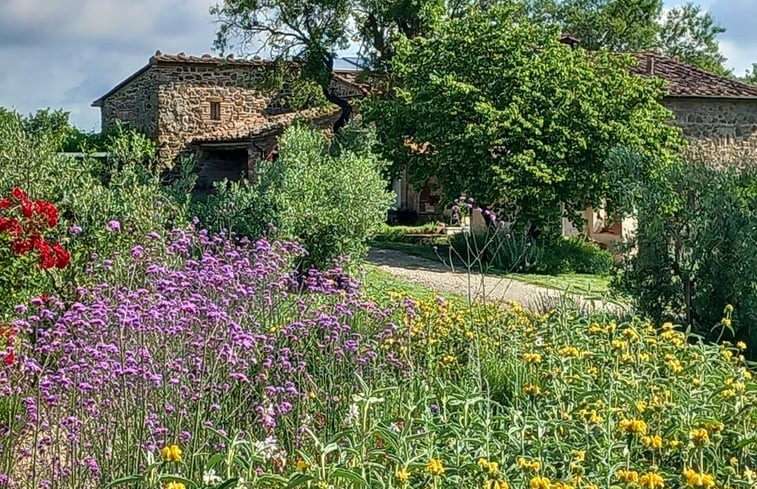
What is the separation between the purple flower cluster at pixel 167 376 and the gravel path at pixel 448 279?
18.0 ft

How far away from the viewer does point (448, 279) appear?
12430 millimetres

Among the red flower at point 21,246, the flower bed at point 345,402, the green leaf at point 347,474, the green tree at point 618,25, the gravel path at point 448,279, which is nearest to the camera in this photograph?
the green leaf at point 347,474

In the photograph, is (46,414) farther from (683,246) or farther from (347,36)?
(347,36)

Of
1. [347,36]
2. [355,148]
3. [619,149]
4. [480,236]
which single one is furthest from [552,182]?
[347,36]

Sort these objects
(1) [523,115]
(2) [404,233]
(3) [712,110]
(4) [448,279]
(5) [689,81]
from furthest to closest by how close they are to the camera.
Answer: (5) [689,81] → (3) [712,110] → (2) [404,233] → (1) [523,115] → (4) [448,279]

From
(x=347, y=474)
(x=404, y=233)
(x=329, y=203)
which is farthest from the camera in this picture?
(x=404, y=233)

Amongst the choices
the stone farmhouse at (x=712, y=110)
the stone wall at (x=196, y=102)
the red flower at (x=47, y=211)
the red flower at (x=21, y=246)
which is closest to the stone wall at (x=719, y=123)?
the stone farmhouse at (x=712, y=110)

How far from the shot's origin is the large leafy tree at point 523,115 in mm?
14062

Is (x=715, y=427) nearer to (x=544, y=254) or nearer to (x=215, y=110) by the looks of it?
(x=544, y=254)

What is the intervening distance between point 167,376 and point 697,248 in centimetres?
485

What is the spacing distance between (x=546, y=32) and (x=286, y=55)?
7.90 meters

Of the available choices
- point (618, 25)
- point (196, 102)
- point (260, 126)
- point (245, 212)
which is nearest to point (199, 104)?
point (196, 102)

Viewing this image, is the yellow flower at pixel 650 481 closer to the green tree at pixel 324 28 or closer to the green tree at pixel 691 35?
the green tree at pixel 324 28

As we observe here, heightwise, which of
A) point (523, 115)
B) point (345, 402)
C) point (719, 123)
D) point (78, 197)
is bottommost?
point (345, 402)
